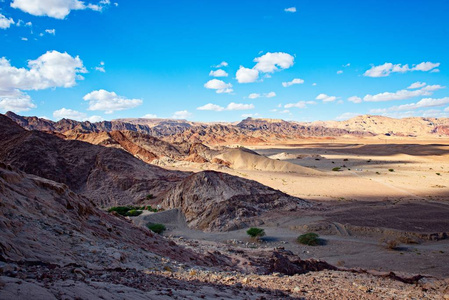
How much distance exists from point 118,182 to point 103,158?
4.37 metres

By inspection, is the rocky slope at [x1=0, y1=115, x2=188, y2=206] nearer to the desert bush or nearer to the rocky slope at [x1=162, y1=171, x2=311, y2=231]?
the rocky slope at [x1=162, y1=171, x2=311, y2=231]

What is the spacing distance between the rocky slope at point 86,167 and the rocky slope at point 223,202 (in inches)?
194

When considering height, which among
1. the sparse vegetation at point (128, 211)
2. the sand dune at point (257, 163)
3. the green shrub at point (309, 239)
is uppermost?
the sand dune at point (257, 163)

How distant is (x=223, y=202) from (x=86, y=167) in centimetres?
1682

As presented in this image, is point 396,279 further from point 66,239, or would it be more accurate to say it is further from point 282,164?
point 282,164

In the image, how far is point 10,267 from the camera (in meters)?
4.42

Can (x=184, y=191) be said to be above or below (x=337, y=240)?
above

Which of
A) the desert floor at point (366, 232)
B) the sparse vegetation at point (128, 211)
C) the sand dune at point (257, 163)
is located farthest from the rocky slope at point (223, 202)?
the sand dune at point (257, 163)

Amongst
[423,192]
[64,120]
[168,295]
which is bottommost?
[423,192]

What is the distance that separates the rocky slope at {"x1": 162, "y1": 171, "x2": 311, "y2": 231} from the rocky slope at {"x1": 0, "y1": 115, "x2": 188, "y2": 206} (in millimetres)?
4935

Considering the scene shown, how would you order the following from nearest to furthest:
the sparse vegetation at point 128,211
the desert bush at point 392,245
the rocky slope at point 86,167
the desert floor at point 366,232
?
the desert floor at point 366,232
the desert bush at point 392,245
the sparse vegetation at point 128,211
the rocky slope at point 86,167

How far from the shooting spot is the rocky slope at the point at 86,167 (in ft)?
89.5

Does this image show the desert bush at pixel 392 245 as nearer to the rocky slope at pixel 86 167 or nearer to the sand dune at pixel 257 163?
the rocky slope at pixel 86 167

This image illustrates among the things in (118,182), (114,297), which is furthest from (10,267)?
(118,182)
